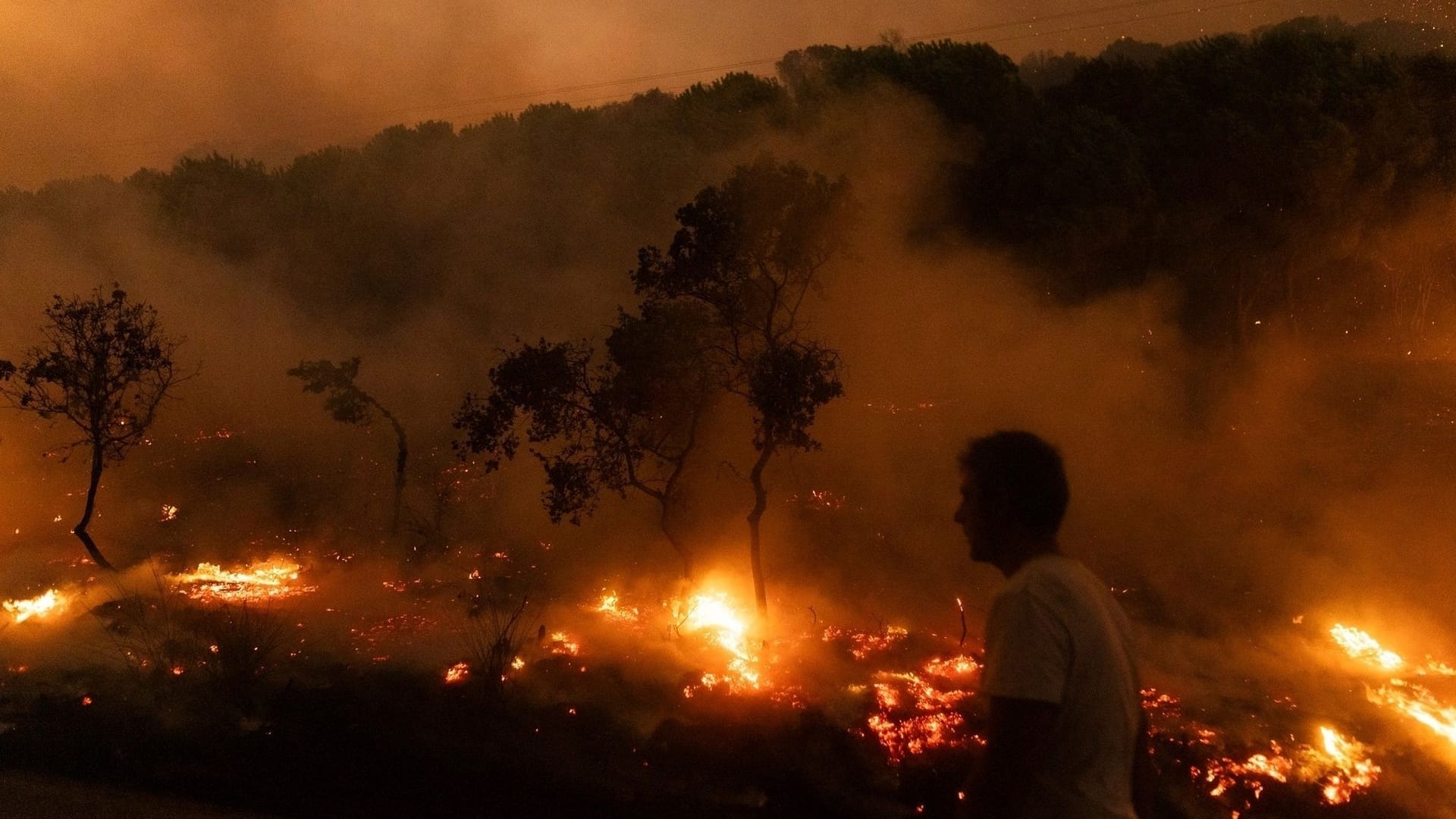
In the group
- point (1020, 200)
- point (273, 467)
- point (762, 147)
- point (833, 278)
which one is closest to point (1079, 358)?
point (1020, 200)

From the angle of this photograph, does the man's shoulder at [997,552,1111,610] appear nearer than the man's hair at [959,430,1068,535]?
Yes

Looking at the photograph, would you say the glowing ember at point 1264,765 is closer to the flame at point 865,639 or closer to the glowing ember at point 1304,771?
the glowing ember at point 1304,771

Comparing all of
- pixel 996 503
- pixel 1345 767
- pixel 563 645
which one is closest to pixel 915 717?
pixel 1345 767

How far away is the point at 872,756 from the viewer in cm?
563

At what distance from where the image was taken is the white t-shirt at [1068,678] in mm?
1813

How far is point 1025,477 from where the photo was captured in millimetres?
2125

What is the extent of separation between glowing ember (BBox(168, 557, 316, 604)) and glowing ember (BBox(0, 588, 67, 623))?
90cm

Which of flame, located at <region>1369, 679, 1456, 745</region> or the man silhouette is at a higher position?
the man silhouette

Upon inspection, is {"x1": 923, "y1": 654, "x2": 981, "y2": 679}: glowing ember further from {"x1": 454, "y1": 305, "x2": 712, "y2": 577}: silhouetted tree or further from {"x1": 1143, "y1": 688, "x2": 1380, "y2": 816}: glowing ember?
{"x1": 454, "y1": 305, "x2": 712, "y2": 577}: silhouetted tree

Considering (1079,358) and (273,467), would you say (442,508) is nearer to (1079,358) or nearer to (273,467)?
(273,467)

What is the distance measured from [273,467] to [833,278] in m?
8.13

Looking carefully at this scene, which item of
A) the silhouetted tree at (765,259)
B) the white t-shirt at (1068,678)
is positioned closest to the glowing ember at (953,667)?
the silhouetted tree at (765,259)

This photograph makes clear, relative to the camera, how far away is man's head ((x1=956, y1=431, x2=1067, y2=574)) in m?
2.10

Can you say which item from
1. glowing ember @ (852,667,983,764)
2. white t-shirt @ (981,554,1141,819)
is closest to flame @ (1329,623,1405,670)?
glowing ember @ (852,667,983,764)
